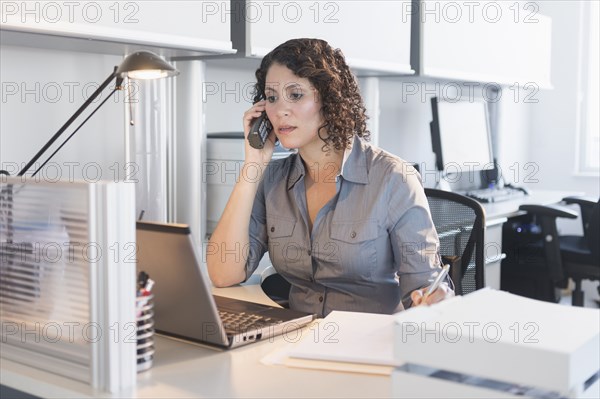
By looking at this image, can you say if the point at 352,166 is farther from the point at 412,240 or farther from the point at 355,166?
the point at 412,240

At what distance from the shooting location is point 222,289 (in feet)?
6.23

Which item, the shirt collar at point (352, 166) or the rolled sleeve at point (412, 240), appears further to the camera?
the shirt collar at point (352, 166)

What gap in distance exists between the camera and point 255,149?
201cm

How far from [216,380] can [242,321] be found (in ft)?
0.97

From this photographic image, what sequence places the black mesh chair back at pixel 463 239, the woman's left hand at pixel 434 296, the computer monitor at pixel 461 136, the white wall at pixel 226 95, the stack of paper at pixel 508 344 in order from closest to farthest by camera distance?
the stack of paper at pixel 508 344 < the woman's left hand at pixel 434 296 < the black mesh chair back at pixel 463 239 < the white wall at pixel 226 95 < the computer monitor at pixel 461 136

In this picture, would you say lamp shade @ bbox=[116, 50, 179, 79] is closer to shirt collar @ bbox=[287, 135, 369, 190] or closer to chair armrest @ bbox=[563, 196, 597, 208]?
shirt collar @ bbox=[287, 135, 369, 190]

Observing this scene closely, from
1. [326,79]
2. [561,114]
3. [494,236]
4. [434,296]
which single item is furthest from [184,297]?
[561,114]

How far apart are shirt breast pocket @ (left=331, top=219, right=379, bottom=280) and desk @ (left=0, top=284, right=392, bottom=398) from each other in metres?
0.62

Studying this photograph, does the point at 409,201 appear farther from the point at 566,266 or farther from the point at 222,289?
the point at 566,266

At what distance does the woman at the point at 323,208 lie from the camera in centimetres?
187

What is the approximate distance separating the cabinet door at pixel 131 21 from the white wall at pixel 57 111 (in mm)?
204

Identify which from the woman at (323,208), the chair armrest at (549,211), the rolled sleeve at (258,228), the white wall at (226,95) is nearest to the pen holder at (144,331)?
the woman at (323,208)

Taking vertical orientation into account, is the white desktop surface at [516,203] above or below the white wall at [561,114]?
below

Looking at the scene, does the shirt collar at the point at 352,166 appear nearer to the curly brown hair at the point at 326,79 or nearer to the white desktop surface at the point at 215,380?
the curly brown hair at the point at 326,79
